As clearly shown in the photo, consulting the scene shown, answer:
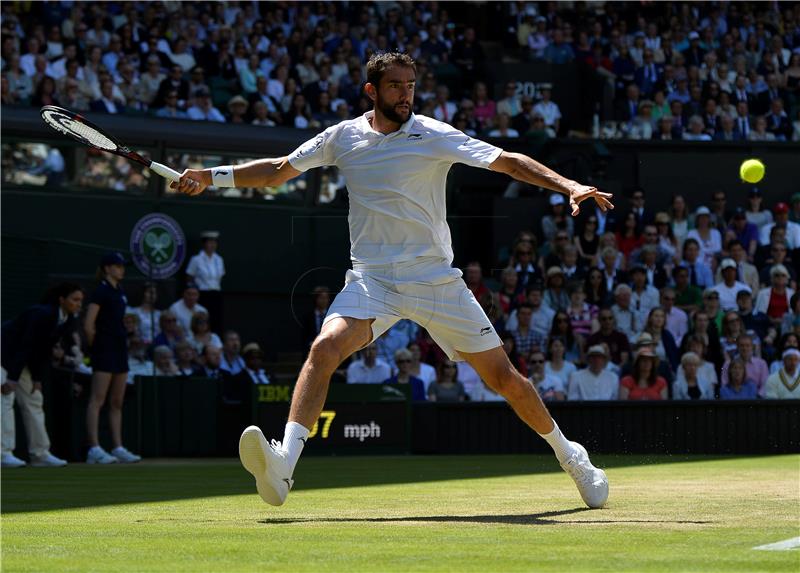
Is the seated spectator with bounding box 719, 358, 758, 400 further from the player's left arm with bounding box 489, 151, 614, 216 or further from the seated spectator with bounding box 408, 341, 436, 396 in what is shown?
the player's left arm with bounding box 489, 151, 614, 216

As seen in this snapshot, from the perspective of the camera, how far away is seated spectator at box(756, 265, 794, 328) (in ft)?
59.6

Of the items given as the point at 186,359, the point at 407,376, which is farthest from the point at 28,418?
the point at 407,376

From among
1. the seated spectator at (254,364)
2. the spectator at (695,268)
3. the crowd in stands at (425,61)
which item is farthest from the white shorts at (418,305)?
the crowd in stands at (425,61)

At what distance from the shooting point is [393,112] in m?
7.23

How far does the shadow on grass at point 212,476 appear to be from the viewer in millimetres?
9094

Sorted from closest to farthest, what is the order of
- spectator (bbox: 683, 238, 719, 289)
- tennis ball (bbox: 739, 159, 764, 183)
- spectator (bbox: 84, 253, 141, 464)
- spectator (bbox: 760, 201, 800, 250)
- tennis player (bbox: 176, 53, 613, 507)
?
tennis player (bbox: 176, 53, 613, 507)
spectator (bbox: 84, 253, 141, 464)
tennis ball (bbox: 739, 159, 764, 183)
spectator (bbox: 683, 238, 719, 289)
spectator (bbox: 760, 201, 800, 250)

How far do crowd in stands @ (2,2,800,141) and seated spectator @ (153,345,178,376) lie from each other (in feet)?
15.2

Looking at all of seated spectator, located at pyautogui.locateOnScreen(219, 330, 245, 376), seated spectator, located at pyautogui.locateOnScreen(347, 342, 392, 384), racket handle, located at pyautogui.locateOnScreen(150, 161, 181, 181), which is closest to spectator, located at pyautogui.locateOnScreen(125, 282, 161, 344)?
seated spectator, located at pyautogui.locateOnScreen(219, 330, 245, 376)

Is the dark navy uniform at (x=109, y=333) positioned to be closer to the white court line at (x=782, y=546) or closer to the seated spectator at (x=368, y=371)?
the seated spectator at (x=368, y=371)

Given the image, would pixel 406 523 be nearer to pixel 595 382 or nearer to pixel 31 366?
pixel 31 366

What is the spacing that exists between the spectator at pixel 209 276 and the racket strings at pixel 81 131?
10.3 meters

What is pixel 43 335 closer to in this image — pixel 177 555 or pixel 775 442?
pixel 775 442

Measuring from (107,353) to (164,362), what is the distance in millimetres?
1882

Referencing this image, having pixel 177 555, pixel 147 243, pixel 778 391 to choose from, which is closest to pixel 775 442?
pixel 778 391
